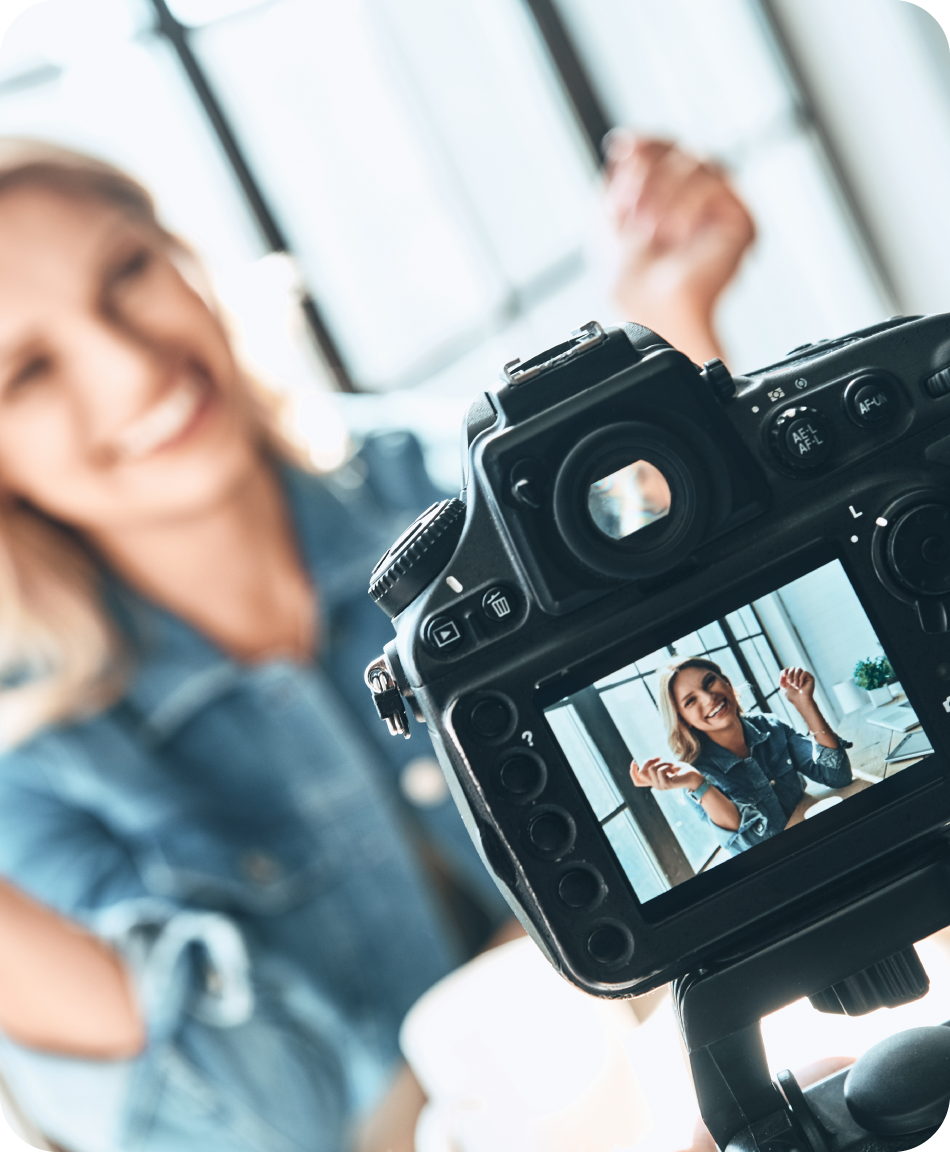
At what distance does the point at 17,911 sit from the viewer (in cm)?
83

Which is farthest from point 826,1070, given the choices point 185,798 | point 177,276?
point 177,276

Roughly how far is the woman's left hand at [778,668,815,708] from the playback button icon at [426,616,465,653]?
124 millimetres

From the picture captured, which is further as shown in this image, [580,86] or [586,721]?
[580,86]

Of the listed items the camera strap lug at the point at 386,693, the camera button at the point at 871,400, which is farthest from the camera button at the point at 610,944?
the camera button at the point at 871,400

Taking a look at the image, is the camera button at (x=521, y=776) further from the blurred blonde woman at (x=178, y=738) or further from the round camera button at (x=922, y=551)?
the blurred blonde woman at (x=178, y=738)

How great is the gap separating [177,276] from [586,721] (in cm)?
63

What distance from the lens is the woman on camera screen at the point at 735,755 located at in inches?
15.1

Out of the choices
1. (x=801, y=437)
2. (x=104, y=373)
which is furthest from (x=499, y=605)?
(x=104, y=373)

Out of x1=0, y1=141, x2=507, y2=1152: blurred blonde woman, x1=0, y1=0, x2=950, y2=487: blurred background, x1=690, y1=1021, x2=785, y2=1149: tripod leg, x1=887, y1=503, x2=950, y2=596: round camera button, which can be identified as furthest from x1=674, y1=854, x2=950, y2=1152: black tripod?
x1=0, y1=0, x2=950, y2=487: blurred background

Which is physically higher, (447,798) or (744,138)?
(744,138)

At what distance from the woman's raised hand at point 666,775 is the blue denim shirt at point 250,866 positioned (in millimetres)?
532

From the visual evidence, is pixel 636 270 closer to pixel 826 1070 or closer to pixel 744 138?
pixel 826 1070

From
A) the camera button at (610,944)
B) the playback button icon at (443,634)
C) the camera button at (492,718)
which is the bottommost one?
the camera button at (610,944)

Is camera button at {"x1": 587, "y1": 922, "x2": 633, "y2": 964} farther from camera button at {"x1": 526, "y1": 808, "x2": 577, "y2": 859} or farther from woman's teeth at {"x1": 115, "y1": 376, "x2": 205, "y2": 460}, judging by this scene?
woman's teeth at {"x1": 115, "y1": 376, "x2": 205, "y2": 460}
